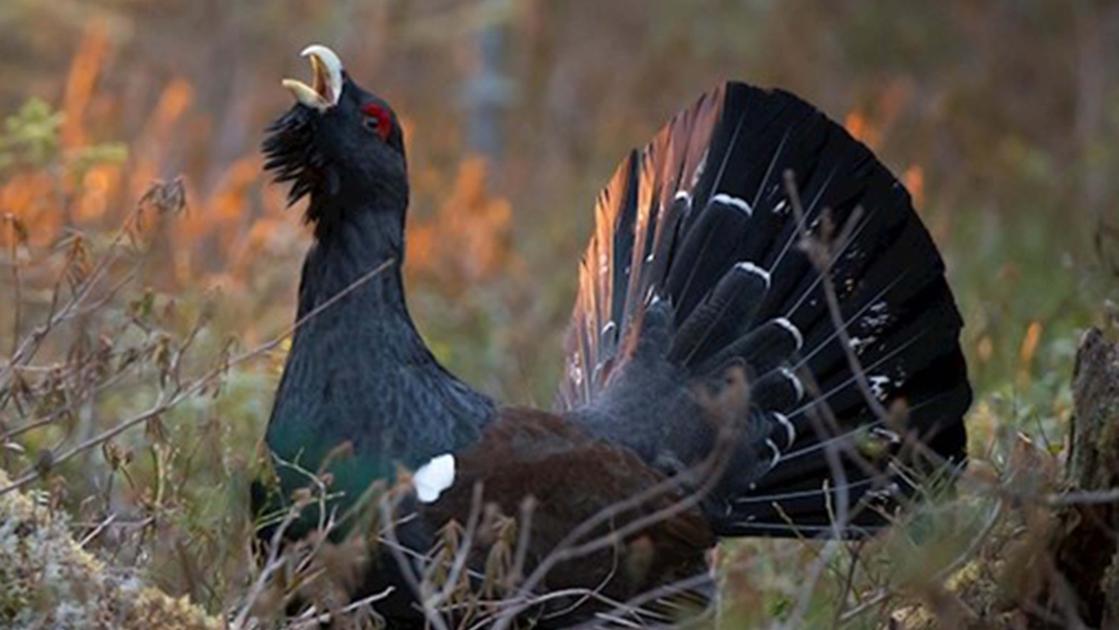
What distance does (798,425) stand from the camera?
18.0 ft

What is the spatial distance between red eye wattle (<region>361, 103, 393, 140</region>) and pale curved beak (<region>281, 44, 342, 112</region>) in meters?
0.10

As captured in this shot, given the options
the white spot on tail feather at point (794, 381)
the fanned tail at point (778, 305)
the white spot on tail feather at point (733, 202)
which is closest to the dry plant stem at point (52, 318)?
the fanned tail at point (778, 305)

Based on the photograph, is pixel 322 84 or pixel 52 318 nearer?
pixel 52 318

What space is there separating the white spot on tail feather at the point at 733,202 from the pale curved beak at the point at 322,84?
1.17 metres

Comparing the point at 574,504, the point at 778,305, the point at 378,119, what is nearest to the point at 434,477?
the point at 574,504

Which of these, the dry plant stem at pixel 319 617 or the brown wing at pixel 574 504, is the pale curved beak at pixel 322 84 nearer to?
the brown wing at pixel 574 504

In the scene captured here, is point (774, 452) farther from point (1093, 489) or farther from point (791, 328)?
point (1093, 489)

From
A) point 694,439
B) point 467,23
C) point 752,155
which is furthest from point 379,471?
point 467,23

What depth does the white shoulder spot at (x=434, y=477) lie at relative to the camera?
455 cm

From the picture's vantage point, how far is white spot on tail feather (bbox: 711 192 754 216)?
555 cm

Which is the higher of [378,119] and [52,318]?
[378,119]

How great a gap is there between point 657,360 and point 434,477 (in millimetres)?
1062

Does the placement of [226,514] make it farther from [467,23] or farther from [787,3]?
[787,3]

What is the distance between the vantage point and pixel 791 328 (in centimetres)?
552
